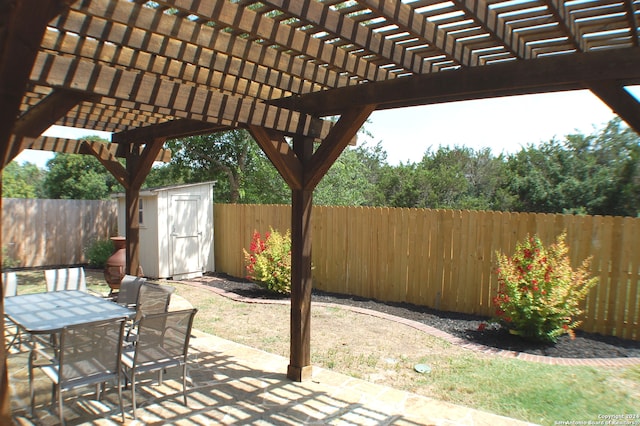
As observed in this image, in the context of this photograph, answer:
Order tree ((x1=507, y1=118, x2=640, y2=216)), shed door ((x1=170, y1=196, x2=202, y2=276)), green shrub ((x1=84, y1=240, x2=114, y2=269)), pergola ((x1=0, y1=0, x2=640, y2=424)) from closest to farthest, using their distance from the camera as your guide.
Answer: pergola ((x1=0, y1=0, x2=640, y2=424))
shed door ((x1=170, y1=196, x2=202, y2=276))
green shrub ((x1=84, y1=240, x2=114, y2=269))
tree ((x1=507, y1=118, x2=640, y2=216))

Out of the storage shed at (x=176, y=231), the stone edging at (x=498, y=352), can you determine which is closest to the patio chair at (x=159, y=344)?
the stone edging at (x=498, y=352)

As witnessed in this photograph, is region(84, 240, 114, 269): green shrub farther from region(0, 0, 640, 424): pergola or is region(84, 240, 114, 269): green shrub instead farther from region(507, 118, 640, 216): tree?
region(507, 118, 640, 216): tree

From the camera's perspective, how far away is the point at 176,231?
10.7 m

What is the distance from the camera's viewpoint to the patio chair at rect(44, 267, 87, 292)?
5832 millimetres

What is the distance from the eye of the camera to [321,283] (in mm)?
9312

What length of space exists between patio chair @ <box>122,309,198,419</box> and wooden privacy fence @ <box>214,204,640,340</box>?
4.84m

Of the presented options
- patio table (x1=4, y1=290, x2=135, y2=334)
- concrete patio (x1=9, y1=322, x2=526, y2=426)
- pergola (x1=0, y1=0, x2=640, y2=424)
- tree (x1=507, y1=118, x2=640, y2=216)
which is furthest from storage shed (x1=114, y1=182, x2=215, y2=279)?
tree (x1=507, y1=118, x2=640, y2=216)

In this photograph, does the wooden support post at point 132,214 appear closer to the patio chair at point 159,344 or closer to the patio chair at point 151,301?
the patio chair at point 151,301

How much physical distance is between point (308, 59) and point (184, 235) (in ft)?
26.5

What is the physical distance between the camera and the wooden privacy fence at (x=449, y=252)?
5.91 meters

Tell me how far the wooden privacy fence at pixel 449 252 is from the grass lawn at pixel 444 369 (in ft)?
4.33

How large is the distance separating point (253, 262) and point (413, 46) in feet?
22.9

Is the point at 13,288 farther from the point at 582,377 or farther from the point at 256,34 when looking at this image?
the point at 582,377

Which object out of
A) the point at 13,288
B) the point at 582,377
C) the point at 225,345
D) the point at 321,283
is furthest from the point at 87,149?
the point at 582,377
